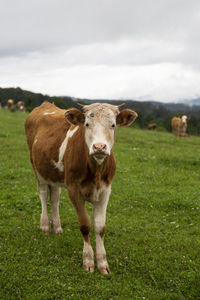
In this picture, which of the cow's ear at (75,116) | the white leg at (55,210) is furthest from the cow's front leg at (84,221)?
the white leg at (55,210)

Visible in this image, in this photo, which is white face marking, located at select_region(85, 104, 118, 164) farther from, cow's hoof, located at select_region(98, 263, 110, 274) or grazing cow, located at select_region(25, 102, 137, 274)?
cow's hoof, located at select_region(98, 263, 110, 274)

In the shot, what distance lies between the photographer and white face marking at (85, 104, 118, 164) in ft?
17.4

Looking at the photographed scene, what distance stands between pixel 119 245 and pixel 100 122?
3.15 m

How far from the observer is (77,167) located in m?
6.14

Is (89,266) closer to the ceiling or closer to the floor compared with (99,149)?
closer to the floor

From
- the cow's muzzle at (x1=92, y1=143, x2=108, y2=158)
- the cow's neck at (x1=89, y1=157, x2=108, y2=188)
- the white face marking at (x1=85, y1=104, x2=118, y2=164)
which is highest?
the white face marking at (x1=85, y1=104, x2=118, y2=164)

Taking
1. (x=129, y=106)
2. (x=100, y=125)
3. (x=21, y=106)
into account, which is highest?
(x=100, y=125)

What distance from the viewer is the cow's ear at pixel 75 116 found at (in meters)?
5.98

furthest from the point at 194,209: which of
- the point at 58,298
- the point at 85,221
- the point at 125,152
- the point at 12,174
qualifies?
the point at 125,152

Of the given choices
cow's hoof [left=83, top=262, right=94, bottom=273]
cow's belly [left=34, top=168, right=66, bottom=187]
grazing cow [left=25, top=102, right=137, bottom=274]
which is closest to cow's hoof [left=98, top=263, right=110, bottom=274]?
grazing cow [left=25, top=102, right=137, bottom=274]

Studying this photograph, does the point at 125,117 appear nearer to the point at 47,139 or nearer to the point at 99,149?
the point at 99,149

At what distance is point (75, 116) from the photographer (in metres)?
6.07

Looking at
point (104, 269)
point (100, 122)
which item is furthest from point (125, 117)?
point (104, 269)

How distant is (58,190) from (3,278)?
2797 mm
